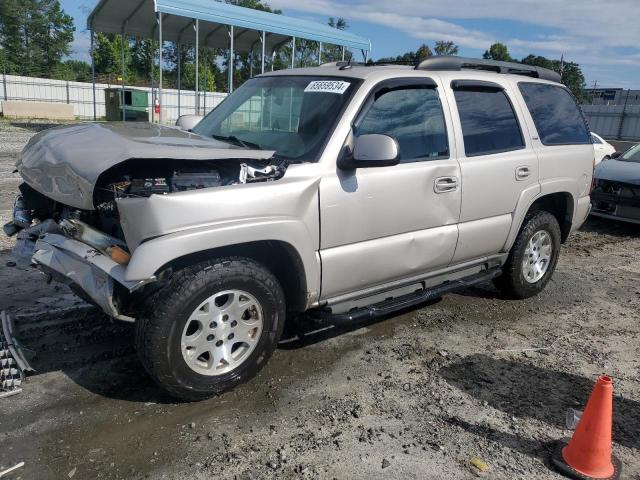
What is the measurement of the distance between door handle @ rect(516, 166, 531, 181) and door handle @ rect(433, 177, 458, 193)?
869 mm

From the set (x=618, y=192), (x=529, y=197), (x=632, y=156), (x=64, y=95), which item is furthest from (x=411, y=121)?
(x=64, y=95)

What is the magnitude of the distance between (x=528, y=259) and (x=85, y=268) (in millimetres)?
A: 4014

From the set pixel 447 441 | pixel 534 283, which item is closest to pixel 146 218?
pixel 447 441

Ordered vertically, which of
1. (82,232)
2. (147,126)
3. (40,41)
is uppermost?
(40,41)

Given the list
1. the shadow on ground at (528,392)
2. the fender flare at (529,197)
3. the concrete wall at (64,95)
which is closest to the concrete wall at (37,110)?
the concrete wall at (64,95)

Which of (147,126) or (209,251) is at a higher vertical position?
(147,126)

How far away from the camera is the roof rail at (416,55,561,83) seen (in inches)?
172

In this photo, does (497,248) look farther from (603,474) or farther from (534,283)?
(603,474)

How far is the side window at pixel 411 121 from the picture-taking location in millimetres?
3869

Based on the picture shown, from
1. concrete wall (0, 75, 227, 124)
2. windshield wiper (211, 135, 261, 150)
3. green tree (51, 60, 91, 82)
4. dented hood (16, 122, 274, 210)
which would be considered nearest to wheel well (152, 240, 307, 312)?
dented hood (16, 122, 274, 210)

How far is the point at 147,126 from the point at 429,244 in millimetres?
2359

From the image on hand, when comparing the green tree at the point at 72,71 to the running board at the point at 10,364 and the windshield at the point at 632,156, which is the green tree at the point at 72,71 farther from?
the running board at the point at 10,364

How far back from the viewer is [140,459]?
2854 millimetres

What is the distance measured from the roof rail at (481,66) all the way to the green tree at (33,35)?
2100 inches
